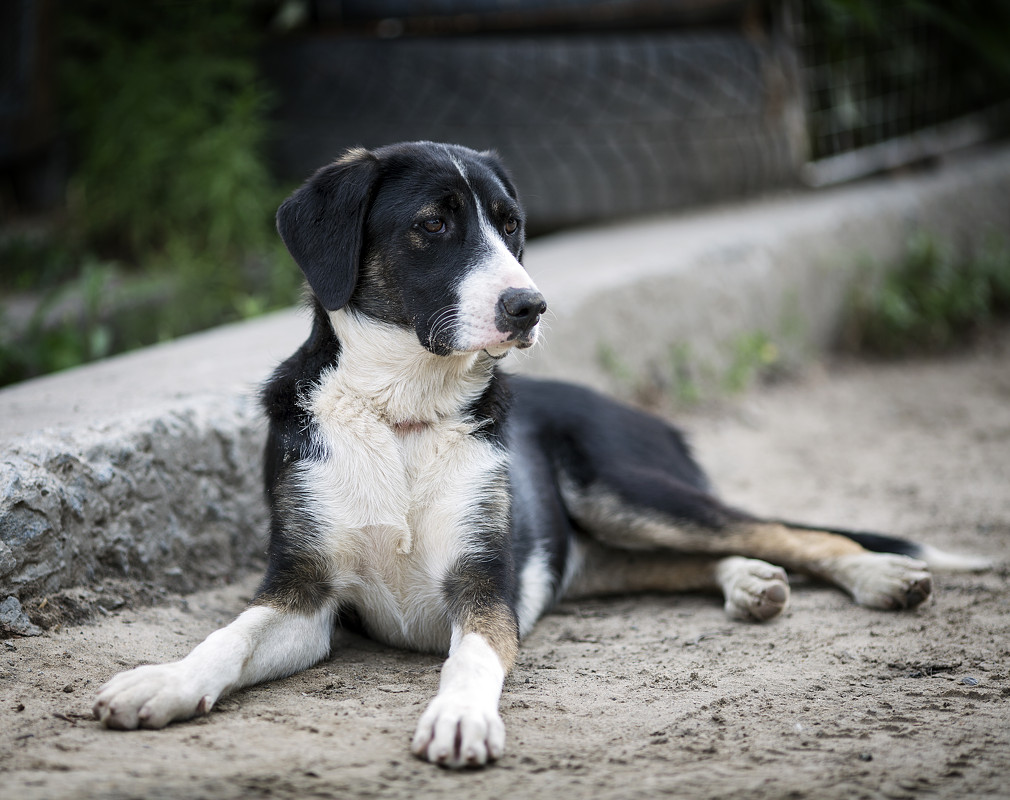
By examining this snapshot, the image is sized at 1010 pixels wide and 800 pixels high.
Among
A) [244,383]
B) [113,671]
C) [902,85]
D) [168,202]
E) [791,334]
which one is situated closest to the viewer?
[113,671]

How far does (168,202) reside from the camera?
5.45 meters

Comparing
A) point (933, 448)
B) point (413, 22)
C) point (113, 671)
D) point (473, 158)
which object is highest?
point (413, 22)

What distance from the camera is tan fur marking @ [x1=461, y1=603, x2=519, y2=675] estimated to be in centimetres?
238

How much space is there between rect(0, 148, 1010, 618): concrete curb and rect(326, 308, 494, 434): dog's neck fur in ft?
1.98

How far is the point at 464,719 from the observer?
1.98m

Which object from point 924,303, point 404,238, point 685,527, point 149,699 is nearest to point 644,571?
point 685,527

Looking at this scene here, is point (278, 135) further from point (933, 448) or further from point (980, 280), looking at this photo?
point (980, 280)

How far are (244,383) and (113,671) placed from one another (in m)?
1.15

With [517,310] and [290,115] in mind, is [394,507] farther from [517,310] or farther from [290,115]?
[290,115]

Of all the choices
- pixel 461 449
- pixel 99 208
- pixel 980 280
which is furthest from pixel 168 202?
pixel 980 280

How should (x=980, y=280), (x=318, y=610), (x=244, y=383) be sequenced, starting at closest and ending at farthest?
(x=318, y=610), (x=244, y=383), (x=980, y=280)

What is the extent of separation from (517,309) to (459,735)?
1.01 metres

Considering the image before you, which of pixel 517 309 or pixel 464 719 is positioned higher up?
pixel 517 309

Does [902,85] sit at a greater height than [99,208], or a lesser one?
greater
